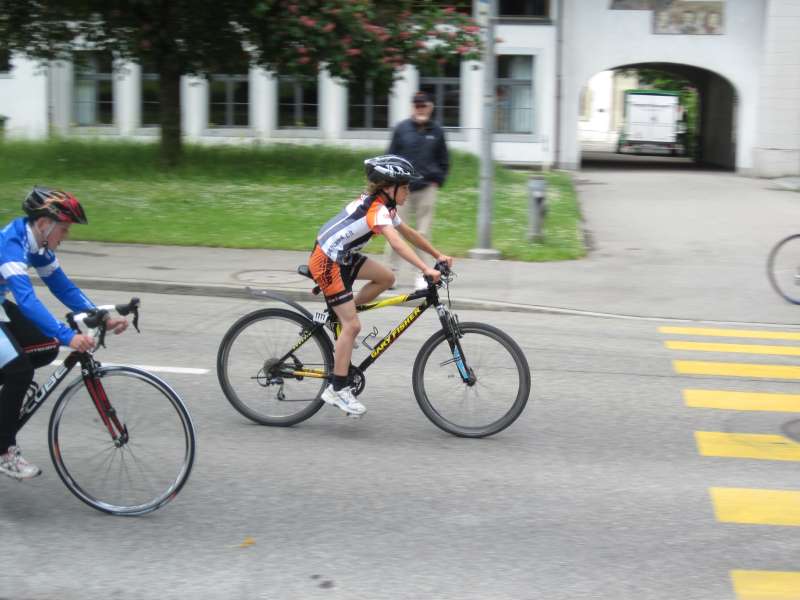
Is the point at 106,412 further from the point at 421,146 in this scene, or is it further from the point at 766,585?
the point at 421,146

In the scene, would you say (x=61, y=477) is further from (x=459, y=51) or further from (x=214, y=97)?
(x=214, y=97)

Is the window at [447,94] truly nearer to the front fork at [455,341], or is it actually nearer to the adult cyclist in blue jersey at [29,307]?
the front fork at [455,341]

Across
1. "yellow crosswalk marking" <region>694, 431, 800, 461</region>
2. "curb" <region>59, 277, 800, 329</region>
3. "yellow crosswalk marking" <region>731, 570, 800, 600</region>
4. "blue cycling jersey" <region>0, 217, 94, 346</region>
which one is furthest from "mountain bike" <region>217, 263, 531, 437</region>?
"curb" <region>59, 277, 800, 329</region>

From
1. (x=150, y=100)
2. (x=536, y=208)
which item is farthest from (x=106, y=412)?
(x=150, y=100)

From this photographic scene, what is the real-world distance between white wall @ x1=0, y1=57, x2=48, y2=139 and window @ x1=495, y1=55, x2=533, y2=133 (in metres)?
12.9

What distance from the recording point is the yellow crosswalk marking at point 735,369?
340 inches

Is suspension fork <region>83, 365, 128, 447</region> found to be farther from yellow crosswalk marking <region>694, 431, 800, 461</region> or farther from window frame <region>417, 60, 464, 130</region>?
window frame <region>417, 60, 464, 130</region>

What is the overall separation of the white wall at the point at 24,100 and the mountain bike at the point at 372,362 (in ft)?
81.3

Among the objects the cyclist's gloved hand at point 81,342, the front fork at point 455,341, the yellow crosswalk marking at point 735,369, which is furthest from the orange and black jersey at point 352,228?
the yellow crosswalk marking at point 735,369

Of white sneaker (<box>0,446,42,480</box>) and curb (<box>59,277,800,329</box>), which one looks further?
curb (<box>59,277,800,329</box>)

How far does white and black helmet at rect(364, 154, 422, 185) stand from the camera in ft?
21.2

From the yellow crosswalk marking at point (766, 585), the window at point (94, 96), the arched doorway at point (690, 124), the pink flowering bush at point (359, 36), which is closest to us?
the yellow crosswalk marking at point (766, 585)

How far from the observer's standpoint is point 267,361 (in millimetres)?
6859

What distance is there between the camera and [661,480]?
590 centimetres
